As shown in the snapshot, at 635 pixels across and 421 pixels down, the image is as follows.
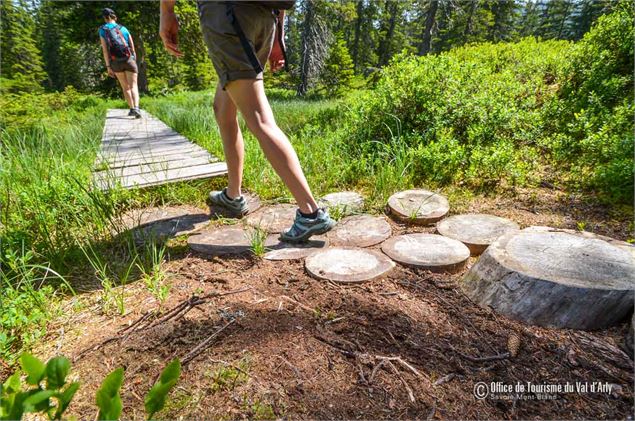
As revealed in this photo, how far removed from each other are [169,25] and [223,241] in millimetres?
1295

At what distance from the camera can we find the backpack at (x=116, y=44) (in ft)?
20.0

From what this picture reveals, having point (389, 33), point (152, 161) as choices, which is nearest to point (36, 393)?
point (152, 161)

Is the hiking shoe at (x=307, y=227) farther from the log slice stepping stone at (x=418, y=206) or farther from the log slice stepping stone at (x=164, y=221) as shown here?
the log slice stepping stone at (x=164, y=221)

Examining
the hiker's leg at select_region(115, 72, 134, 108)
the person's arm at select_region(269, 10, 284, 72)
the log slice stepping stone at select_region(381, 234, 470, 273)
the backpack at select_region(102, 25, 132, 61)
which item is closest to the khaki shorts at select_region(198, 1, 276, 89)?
the person's arm at select_region(269, 10, 284, 72)

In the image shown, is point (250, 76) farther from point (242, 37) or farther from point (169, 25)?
point (169, 25)

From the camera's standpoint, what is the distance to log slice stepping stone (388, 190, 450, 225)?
2.14 m

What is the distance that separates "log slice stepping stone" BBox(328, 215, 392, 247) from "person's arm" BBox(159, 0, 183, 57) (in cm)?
148

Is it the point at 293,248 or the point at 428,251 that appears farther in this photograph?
the point at 293,248

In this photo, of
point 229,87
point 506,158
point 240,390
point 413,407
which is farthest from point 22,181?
point 506,158

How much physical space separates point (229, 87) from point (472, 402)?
168cm

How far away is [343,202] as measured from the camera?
248 centimetres

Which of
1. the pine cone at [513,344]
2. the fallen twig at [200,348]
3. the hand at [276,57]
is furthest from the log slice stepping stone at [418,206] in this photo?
the fallen twig at [200,348]

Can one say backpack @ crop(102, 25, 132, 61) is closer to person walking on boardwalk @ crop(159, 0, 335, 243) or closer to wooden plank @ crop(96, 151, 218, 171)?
wooden plank @ crop(96, 151, 218, 171)

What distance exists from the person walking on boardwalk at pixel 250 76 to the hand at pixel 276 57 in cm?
5
